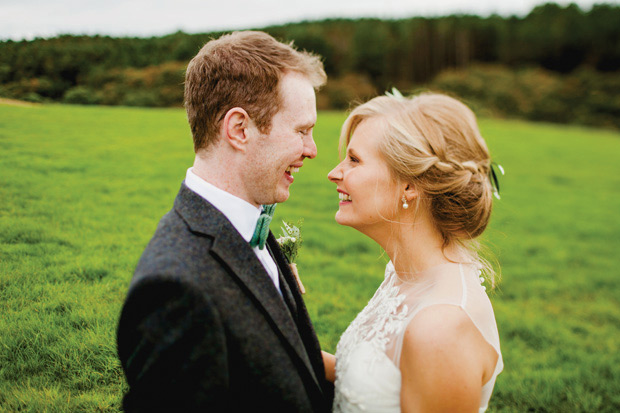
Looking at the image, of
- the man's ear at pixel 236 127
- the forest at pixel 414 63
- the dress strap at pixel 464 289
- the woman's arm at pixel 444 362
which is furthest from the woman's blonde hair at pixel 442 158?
the man's ear at pixel 236 127

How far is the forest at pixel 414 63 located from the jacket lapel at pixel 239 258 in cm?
138

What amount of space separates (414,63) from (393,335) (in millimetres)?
46122

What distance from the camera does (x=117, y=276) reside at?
2777 mm

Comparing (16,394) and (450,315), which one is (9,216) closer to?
(16,394)

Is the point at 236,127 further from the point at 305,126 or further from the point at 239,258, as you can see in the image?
the point at 239,258

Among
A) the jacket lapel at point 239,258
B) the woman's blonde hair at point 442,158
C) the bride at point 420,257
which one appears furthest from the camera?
the woman's blonde hair at point 442,158

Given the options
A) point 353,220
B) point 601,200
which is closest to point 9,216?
point 353,220

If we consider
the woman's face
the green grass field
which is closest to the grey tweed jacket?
the green grass field

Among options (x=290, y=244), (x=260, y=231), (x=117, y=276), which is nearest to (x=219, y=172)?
(x=260, y=231)

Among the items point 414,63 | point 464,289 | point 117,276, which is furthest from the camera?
point 414,63

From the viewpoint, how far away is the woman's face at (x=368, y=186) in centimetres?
295

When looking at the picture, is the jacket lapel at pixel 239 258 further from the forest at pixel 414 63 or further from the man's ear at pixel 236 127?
the forest at pixel 414 63

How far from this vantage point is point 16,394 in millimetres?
2008

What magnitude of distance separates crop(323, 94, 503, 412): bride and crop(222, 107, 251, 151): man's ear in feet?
3.02
